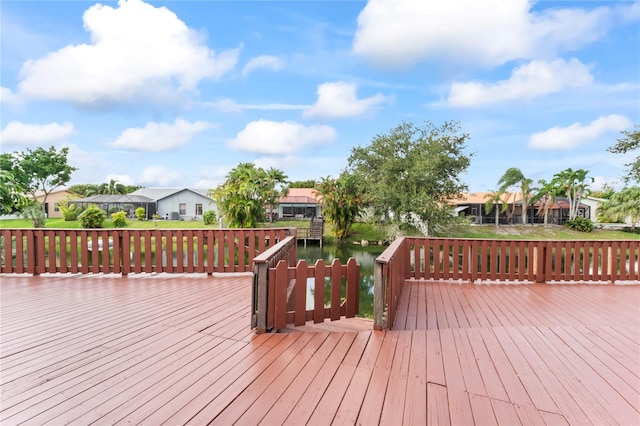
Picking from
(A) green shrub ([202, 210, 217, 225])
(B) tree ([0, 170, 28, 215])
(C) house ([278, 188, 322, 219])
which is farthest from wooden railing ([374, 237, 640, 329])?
(A) green shrub ([202, 210, 217, 225])

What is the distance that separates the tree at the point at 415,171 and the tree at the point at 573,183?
15423 millimetres

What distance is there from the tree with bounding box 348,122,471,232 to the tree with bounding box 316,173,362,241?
1.89 m

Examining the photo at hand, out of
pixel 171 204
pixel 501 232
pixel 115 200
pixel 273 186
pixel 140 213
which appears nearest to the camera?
pixel 273 186

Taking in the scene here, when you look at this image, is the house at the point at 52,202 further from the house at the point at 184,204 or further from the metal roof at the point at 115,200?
the house at the point at 184,204

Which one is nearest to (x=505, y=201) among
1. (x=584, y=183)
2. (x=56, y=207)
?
(x=584, y=183)

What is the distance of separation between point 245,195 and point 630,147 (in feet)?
84.5

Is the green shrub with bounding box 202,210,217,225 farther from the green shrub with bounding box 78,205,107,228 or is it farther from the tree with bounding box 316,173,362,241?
the tree with bounding box 316,173,362,241

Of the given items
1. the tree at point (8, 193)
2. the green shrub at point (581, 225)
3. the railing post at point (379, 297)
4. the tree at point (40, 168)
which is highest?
the tree at point (40, 168)

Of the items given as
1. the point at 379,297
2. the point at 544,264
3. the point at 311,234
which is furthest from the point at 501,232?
the point at 379,297

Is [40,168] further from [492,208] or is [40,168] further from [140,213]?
[492,208]

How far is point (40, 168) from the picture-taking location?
109 ft

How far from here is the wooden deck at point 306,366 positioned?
68.1 inches

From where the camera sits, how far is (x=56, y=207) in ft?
128

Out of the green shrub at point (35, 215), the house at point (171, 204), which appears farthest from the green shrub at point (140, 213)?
the green shrub at point (35, 215)
